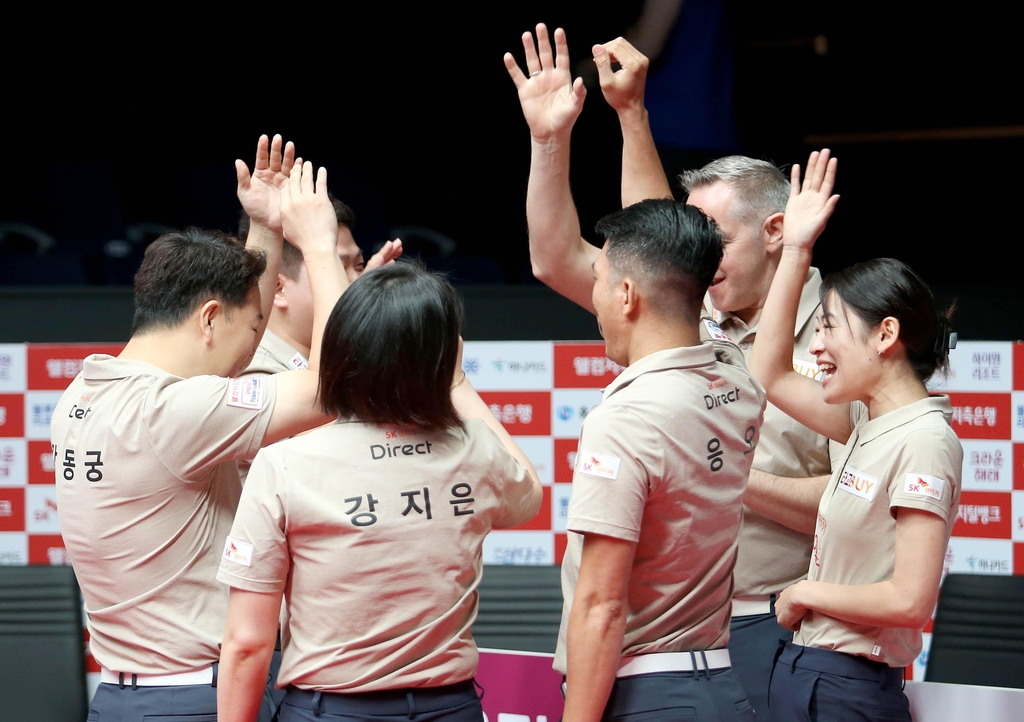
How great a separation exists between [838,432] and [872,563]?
332 millimetres

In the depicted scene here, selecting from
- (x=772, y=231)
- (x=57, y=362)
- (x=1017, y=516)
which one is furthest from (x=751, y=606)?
(x=57, y=362)

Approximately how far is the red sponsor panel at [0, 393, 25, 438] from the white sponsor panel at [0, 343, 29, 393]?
0.09 ft

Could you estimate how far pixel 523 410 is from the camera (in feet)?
11.0

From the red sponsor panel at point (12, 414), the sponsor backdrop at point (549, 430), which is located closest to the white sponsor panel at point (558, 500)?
the sponsor backdrop at point (549, 430)

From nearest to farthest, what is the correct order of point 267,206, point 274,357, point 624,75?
point 624,75, point 267,206, point 274,357

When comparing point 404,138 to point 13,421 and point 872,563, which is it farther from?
point 872,563

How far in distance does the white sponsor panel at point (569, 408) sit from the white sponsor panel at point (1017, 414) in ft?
4.16

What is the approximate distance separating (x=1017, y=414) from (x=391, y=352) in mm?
2356

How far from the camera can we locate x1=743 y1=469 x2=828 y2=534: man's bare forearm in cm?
201

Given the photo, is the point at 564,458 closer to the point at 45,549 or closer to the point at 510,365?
the point at 510,365

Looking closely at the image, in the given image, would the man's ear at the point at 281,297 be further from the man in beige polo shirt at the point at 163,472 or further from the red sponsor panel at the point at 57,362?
the red sponsor panel at the point at 57,362

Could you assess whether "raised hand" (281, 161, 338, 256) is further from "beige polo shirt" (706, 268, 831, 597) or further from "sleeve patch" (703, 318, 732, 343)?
"beige polo shirt" (706, 268, 831, 597)

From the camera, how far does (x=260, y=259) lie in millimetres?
1904

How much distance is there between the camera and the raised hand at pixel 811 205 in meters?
1.92
